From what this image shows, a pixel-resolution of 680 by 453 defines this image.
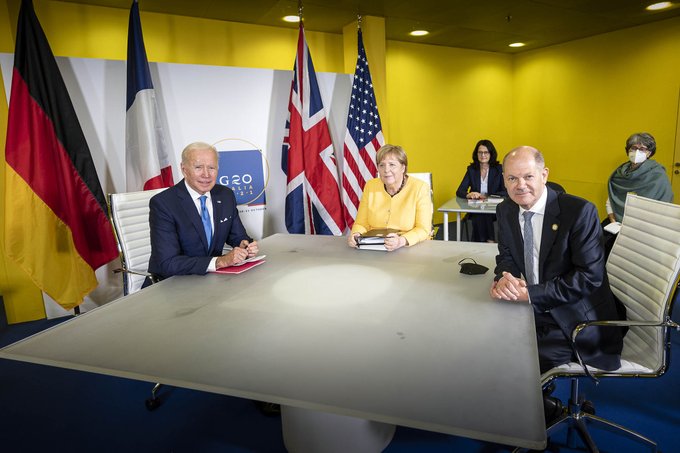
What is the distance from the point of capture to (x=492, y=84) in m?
7.14

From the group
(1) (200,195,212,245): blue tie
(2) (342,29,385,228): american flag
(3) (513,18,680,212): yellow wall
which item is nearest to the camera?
(1) (200,195,212,245): blue tie

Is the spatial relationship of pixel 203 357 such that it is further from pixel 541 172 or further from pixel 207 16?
pixel 207 16

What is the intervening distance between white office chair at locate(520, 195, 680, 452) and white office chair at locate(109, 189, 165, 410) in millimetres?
2489

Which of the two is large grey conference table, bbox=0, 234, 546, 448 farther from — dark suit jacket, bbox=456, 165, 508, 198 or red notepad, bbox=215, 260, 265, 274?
dark suit jacket, bbox=456, 165, 508, 198

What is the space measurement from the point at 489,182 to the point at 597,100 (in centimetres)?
252

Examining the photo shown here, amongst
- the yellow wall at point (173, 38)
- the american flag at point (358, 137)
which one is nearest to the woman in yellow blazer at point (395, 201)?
the american flag at point (358, 137)

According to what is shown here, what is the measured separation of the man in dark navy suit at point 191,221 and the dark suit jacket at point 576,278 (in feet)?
4.73

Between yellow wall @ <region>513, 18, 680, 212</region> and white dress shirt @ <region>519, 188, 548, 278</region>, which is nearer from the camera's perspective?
white dress shirt @ <region>519, 188, 548, 278</region>

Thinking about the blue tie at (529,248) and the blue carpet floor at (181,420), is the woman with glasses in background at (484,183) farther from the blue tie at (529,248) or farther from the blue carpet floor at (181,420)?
the blue tie at (529,248)

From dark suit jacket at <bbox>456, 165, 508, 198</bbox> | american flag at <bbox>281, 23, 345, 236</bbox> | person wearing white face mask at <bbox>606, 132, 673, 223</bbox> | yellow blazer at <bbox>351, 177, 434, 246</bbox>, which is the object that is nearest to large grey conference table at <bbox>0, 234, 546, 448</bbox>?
yellow blazer at <bbox>351, 177, 434, 246</bbox>

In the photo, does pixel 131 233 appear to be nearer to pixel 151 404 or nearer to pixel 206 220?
pixel 206 220

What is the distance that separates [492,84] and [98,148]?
234 inches

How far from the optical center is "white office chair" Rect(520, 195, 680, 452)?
5.74 ft

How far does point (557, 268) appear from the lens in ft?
6.47
